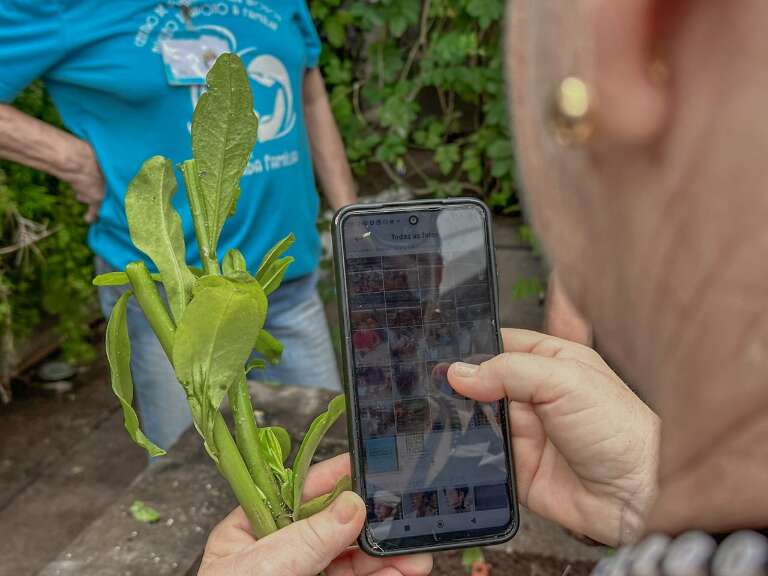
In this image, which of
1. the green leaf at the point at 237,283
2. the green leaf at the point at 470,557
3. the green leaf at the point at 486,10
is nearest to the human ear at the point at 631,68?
the green leaf at the point at 237,283

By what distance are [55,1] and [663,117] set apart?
1.24 m

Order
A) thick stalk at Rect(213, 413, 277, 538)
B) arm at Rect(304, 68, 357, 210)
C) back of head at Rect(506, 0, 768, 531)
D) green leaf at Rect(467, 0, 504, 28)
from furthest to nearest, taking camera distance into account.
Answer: green leaf at Rect(467, 0, 504, 28) → arm at Rect(304, 68, 357, 210) → thick stalk at Rect(213, 413, 277, 538) → back of head at Rect(506, 0, 768, 531)

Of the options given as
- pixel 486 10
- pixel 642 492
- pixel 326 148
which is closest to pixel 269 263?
pixel 642 492

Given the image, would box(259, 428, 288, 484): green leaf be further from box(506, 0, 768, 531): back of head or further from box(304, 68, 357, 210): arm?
box(304, 68, 357, 210): arm

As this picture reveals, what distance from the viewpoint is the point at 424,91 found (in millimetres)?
2686

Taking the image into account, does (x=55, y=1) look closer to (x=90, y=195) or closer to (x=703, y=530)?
(x=90, y=195)

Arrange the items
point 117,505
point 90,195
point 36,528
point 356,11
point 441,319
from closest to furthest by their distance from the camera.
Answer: point 441,319 → point 117,505 → point 90,195 → point 36,528 → point 356,11

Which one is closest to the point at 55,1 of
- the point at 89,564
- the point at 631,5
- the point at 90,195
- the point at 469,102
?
the point at 90,195

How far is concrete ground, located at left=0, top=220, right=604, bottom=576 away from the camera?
1.11 m

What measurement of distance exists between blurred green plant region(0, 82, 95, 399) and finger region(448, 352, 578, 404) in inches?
59.1

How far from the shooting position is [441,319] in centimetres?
83

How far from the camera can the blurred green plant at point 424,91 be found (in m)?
2.43

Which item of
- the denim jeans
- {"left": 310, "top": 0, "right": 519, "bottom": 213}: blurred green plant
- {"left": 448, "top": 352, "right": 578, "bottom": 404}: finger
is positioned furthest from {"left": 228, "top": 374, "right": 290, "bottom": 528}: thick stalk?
{"left": 310, "top": 0, "right": 519, "bottom": 213}: blurred green plant

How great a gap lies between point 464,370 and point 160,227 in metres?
0.33
